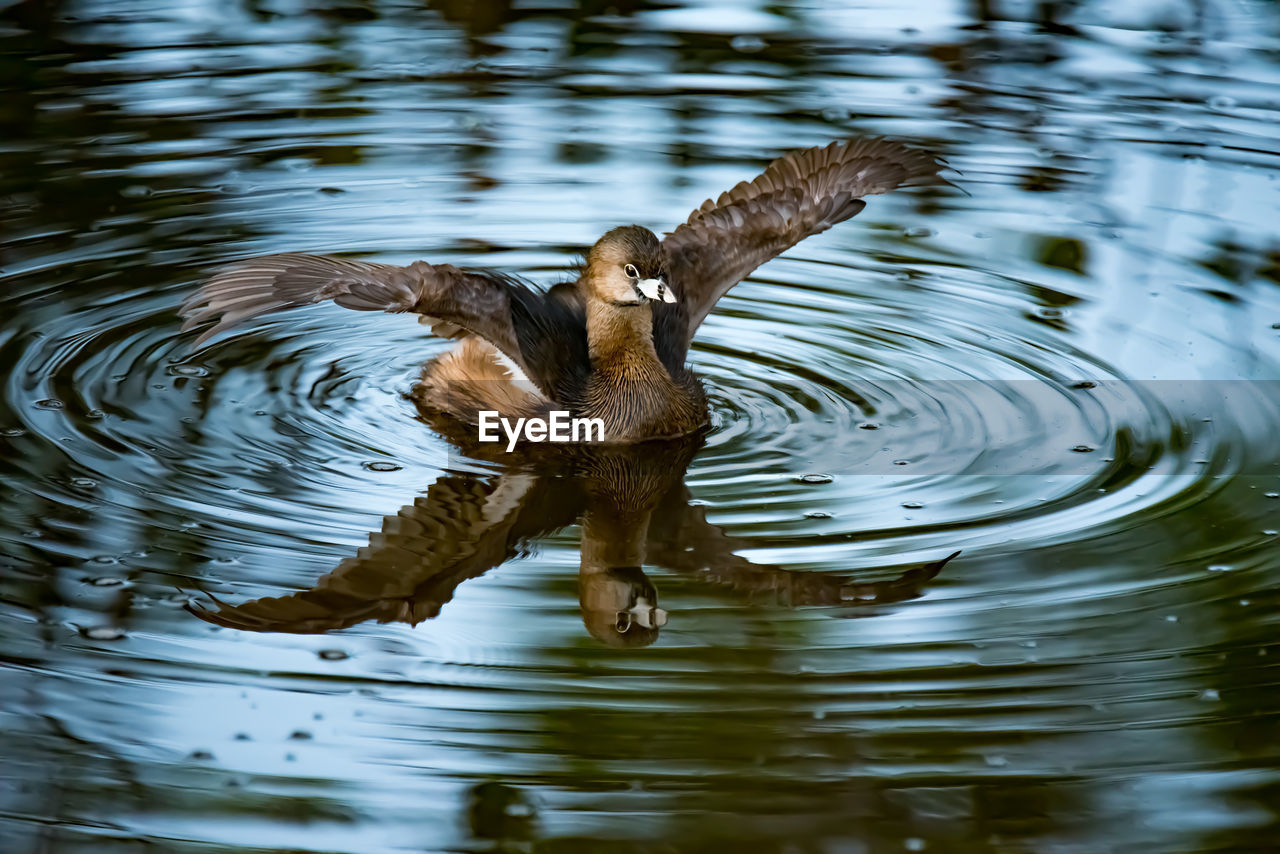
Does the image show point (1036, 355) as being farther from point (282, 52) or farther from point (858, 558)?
point (282, 52)

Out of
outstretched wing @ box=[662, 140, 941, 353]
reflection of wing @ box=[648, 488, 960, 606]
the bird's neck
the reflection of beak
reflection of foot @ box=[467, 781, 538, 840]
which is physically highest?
outstretched wing @ box=[662, 140, 941, 353]

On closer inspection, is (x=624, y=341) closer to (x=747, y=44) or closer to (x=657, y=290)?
(x=657, y=290)

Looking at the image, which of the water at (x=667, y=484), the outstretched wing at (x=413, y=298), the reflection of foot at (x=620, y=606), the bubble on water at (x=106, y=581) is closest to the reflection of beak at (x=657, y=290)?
the outstretched wing at (x=413, y=298)

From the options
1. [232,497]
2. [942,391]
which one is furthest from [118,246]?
[942,391]

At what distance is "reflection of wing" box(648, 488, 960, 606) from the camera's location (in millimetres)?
4867

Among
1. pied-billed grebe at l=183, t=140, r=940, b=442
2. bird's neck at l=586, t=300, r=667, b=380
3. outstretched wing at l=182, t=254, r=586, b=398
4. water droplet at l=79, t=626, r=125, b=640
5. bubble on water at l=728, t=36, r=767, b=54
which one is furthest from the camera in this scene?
bubble on water at l=728, t=36, r=767, b=54

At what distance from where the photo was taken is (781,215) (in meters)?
6.54

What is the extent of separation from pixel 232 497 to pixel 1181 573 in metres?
2.87

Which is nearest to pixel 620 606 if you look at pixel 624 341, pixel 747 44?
pixel 624 341

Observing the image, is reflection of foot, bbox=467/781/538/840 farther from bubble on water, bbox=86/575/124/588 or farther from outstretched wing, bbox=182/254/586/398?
outstretched wing, bbox=182/254/586/398

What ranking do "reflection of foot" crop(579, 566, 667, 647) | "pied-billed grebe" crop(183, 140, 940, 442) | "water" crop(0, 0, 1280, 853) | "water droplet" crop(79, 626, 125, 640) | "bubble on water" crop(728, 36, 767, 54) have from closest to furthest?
"water" crop(0, 0, 1280, 853)
"water droplet" crop(79, 626, 125, 640)
"reflection of foot" crop(579, 566, 667, 647)
"pied-billed grebe" crop(183, 140, 940, 442)
"bubble on water" crop(728, 36, 767, 54)

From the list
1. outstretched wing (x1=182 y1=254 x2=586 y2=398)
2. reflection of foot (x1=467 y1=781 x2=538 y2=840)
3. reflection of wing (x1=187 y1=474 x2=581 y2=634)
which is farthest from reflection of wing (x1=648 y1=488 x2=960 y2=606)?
reflection of foot (x1=467 y1=781 x2=538 y2=840)

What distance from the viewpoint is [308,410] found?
6090mm

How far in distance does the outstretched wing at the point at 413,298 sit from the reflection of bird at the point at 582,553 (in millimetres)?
415
